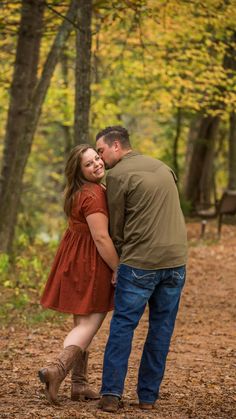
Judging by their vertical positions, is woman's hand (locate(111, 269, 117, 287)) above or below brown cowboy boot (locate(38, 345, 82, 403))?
above

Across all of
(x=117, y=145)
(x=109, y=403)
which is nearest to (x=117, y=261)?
(x=117, y=145)

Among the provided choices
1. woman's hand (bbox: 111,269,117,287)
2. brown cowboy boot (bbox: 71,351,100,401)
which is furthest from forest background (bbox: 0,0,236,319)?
woman's hand (bbox: 111,269,117,287)

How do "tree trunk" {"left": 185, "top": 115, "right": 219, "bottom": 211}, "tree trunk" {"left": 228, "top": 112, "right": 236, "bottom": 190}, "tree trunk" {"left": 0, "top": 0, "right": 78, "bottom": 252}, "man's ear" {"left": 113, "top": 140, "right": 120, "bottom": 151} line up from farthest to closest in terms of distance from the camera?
"tree trunk" {"left": 228, "top": 112, "right": 236, "bottom": 190}, "tree trunk" {"left": 185, "top": 115, "right": 219, "bottom": 211}, "tree trunk" {"left": 0, "top": 0, "right": 78, "bottom": 252}, "man's ear" {"left": 113, "top": 140, "right": 120, "bottom": 151}

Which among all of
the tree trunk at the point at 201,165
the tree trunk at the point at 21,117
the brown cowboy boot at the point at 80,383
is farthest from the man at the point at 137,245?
the tree trunk at the point at 201,165

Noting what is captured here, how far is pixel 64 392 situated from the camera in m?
7.04

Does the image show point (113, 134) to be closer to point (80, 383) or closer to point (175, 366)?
point (80, 383)

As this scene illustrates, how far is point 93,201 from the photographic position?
6.22 metres

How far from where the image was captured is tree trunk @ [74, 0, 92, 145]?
12.7m

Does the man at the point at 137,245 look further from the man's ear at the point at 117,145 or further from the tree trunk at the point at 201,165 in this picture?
the tree trunk at the point at 201,165

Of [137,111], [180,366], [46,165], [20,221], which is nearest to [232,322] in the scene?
[180,366]

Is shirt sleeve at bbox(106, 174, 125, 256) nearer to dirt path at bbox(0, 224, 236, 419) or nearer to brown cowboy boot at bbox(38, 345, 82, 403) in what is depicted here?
brown cowboy boot at bbox(38, 345, 82, 403)

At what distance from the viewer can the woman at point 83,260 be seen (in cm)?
620

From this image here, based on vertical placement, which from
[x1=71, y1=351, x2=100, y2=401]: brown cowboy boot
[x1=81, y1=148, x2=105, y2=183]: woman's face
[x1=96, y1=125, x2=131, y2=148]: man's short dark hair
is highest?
[x1=96, y1=125, x2=131, y2=148]: man's short dark hair

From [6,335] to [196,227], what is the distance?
44.3 ft
